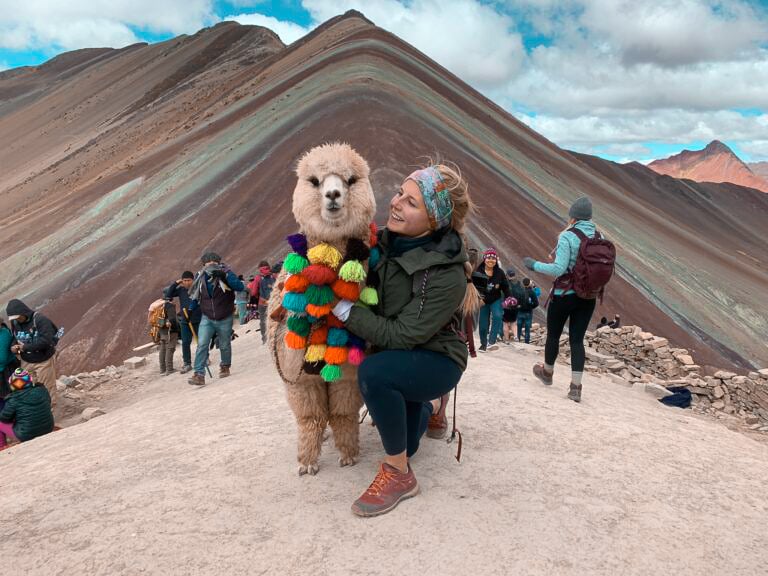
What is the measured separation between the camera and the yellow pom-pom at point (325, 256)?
2.67m

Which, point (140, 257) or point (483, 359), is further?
point (140, 257)

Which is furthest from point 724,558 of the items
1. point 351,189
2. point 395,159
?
point 395,159

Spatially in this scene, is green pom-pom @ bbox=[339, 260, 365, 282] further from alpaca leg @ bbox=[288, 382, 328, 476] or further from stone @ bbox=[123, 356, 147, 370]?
stone @ bbox=[123, 356, 147, 370]

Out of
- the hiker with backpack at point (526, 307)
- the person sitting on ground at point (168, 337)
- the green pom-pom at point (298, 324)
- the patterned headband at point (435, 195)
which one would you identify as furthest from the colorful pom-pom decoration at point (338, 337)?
the hiker with backpack at point (526, 307)

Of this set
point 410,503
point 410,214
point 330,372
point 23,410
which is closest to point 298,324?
point 330,372

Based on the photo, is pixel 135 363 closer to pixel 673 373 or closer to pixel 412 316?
pixel 412 316

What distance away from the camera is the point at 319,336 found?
2854 millimetres

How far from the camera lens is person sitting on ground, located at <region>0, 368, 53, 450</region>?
536 cm

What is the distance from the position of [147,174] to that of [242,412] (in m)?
20.1

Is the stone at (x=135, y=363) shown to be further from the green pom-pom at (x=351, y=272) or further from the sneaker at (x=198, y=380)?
the green pom-pom at (x=351, y=272)

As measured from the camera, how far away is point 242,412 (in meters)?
4.52

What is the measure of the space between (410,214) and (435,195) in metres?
0.15

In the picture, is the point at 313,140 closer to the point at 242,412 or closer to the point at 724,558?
the point at 242,412

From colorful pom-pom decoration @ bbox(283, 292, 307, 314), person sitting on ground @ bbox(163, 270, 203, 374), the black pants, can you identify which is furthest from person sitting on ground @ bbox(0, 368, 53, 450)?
the black pants
